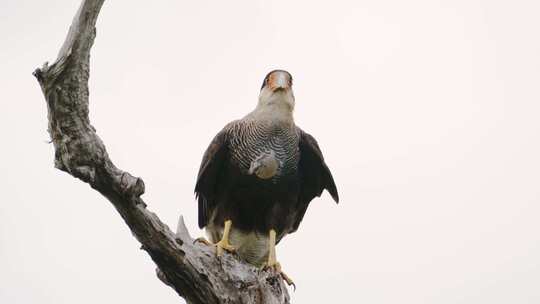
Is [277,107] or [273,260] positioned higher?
[277,107]

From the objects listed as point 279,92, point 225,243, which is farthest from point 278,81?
point 225,243

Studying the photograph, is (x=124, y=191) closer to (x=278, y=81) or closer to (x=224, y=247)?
(x=224, y=247)

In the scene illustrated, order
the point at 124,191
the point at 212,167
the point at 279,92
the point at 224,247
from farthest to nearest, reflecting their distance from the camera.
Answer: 1. the point at 279,92
2. the point at 212,167
3. the point at 224,247
4. the point at 124,191

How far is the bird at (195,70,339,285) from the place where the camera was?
7.49 m

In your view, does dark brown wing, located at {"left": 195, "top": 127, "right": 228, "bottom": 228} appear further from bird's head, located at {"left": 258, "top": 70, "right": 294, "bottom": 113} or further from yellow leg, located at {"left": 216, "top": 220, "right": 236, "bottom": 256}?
bird's head, located at {"left": 258, "top": 70, "right": 294, "bottom": 113}

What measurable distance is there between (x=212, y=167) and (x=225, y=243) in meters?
0.90

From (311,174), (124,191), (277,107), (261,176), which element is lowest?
(124,191)

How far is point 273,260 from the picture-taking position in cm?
721

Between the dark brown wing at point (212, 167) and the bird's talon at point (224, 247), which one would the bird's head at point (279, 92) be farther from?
the bird's talon at point (224, 247)

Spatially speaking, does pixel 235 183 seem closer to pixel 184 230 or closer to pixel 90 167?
pixel 184 230

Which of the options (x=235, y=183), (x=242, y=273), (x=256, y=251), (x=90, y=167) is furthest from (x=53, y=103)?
(x=256, y=251)

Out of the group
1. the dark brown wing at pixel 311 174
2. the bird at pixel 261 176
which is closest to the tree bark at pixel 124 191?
the bird at pixel 261 176

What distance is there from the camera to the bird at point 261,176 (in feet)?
24.6

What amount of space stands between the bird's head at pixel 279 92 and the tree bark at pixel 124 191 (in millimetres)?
1845
